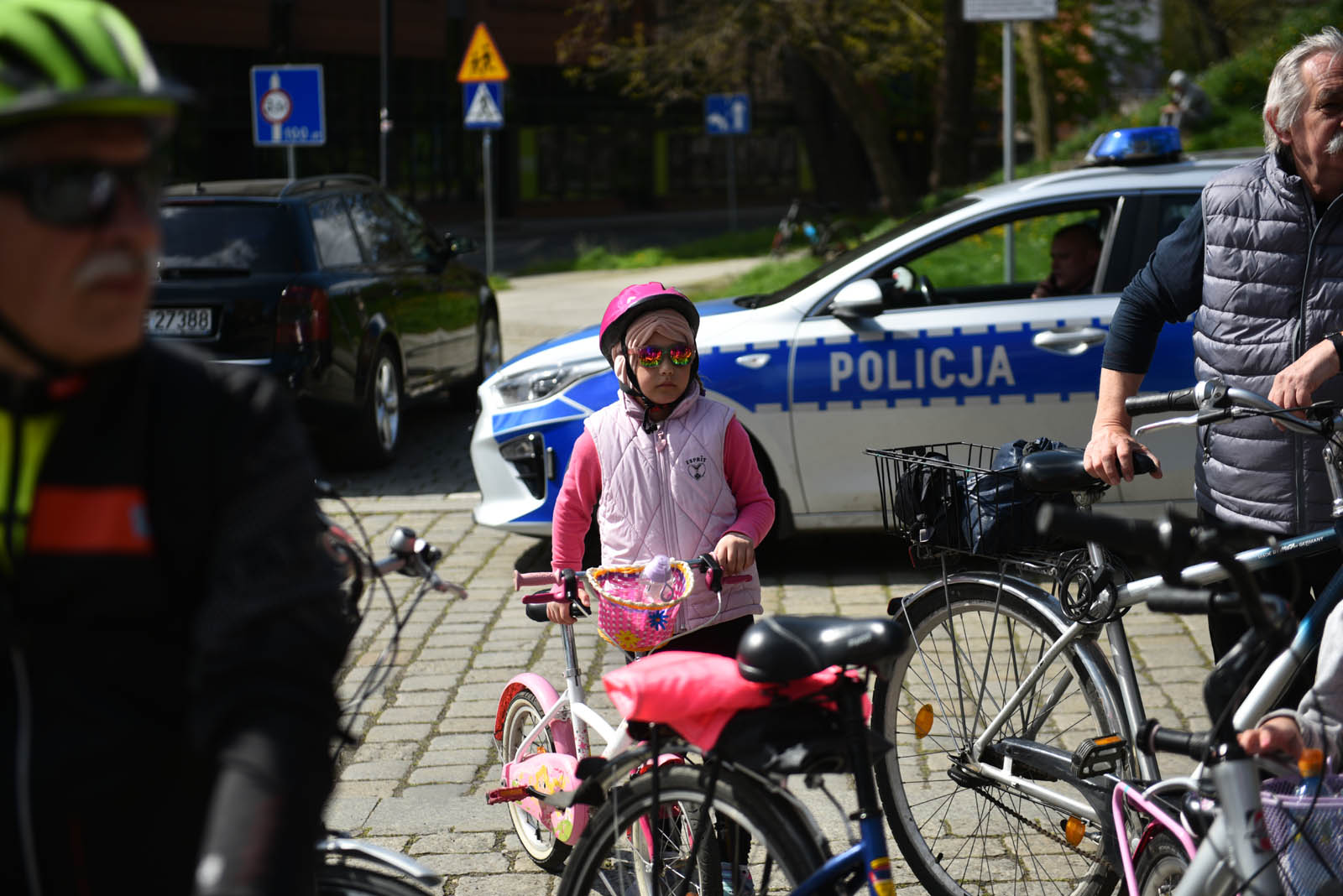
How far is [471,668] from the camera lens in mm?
5754

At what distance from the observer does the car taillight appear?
8922 mm

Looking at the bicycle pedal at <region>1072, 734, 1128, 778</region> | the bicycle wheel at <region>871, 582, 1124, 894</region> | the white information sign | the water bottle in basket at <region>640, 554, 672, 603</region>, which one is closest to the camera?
the bicycle pedal at <region>1072, 734, 1128, 778</region>

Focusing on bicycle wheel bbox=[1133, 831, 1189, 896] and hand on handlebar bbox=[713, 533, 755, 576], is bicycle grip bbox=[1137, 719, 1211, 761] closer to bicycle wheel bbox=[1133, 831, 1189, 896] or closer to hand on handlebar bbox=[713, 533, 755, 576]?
bicycle wheel bbox=[1133, 831, 1189, 896]

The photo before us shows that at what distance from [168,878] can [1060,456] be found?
6.95 ft

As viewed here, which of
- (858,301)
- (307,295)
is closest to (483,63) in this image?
(307,295)

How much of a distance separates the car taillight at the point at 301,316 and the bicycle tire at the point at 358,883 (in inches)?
282

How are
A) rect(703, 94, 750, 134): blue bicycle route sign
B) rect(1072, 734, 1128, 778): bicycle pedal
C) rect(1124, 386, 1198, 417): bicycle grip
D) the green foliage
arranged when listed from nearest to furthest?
rect(1124, 386, 1198, 417): bicycle grip
rect(1072, 734, 1128, 778): bicycle pedal
the green foliage
rect(703, 94, 750, 134): blue bicycle route sign

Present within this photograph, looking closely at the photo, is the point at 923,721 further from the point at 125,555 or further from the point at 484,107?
the point at 484,107

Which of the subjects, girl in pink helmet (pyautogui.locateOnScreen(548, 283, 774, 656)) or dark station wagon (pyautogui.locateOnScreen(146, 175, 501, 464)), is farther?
dark station wagon (pyautogui.locateOnScreen(146, 175, 501, 464))

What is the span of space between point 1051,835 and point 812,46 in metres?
21.9

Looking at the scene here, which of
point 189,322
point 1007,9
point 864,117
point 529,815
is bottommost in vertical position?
point 529,815

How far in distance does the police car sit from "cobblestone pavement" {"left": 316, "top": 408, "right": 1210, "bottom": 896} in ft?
1.25

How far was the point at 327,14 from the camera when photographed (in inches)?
1428

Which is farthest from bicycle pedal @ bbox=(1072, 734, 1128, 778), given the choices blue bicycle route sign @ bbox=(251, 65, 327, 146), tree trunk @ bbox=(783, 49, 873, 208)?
tree trunk @ bbox=(783, 49, 873, 208)
